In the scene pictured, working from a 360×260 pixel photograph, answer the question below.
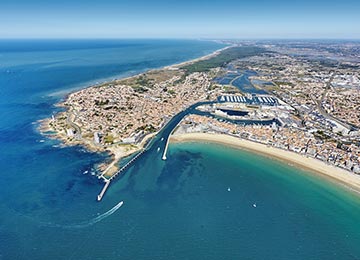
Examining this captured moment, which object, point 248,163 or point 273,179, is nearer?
point 273,179

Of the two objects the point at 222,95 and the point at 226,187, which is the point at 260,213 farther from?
the point at 222,95

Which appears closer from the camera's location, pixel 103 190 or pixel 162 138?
pixel 103 190

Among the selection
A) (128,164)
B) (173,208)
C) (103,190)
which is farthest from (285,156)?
(103,190)

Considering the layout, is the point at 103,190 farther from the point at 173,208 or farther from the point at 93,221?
the point at 173,208

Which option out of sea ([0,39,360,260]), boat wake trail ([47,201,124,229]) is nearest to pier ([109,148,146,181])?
sea ([0,39,360,260])

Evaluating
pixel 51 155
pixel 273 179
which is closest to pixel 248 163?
pixel 273 179

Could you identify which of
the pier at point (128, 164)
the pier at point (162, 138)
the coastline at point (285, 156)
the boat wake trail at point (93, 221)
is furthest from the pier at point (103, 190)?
the coastline at point (285, 156)
